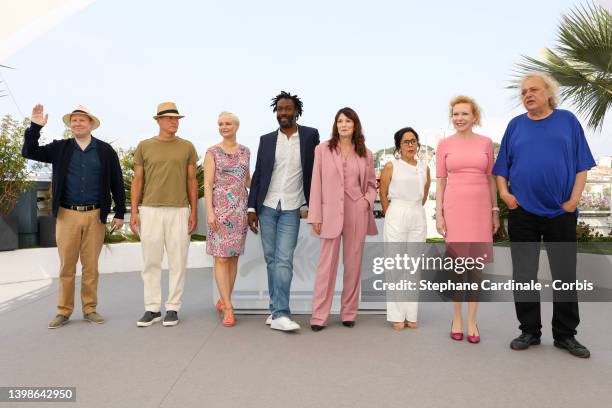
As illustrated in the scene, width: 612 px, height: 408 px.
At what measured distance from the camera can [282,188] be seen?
3.96 m

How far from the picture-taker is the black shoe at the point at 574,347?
329 cm

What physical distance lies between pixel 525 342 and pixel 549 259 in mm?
559

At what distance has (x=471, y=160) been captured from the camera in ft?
11.7

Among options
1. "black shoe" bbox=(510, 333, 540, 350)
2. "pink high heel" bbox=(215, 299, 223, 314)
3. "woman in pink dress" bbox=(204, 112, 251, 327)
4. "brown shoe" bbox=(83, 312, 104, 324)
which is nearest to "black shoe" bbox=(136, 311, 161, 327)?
"brown shoe" bbox=(83, 312, 104, 324)

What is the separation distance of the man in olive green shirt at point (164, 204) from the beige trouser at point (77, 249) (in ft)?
1.05

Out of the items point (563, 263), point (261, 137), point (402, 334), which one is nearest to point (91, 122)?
point (261, 137)

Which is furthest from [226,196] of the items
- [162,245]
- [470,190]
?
[470,190]

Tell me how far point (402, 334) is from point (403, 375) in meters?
0.94

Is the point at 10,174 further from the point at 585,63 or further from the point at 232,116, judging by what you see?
the point at 585,63

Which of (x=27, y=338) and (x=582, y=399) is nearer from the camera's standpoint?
(x=582, y=399)

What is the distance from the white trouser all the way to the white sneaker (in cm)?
73

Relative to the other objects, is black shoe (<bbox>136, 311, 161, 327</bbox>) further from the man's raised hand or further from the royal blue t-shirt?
the royal blue t-shirt

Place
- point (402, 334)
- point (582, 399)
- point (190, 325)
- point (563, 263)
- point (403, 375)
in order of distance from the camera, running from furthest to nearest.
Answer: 1. point (190, 325)
2. point (402, 334)
3. point (563, 263)
4. point (403, 375)
5. point (582, 399)

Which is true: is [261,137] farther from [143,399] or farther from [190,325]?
[143,399]
